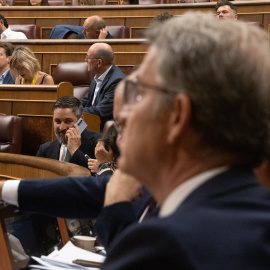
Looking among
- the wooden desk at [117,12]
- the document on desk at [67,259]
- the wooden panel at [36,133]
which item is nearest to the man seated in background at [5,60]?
the wooden panel at [36,133]

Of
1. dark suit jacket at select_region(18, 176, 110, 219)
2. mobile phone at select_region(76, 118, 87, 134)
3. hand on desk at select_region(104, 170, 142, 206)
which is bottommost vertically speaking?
mobile phone at select_region(76, 118, 87, 134)

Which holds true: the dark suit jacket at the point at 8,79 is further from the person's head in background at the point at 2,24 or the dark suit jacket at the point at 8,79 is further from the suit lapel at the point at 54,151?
the suit lapel at the point at 54,151

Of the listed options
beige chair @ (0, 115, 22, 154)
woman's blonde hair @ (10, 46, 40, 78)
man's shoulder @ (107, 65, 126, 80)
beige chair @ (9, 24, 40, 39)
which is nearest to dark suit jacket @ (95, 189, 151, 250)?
beige chair @ (0, 115, 22, 154)

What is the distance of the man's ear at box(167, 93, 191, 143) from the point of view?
286mm

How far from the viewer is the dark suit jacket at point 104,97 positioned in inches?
73.4

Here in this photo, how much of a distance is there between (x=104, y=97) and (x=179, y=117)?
1658 mm

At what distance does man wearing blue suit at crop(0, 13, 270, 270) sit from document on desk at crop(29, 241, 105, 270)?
174 mm

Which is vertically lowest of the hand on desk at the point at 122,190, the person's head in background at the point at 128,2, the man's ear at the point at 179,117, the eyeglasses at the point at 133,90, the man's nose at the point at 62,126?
the man's nose at the point at 62,126

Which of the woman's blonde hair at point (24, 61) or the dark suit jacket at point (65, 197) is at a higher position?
the woman's blonde hair at point (24, 61)

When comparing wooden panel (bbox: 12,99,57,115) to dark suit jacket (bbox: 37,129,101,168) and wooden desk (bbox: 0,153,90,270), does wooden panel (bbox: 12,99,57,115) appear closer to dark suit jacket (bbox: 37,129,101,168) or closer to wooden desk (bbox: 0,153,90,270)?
dark suit jacket (bbox: 37,129,101,168)

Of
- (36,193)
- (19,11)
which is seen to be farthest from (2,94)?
(36,193)

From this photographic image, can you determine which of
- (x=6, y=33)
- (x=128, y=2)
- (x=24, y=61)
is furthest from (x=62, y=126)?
(x=128, y=2)

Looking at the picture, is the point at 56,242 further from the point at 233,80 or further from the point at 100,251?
the point at 233,80

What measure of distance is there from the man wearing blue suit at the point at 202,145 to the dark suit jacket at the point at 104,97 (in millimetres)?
1543
